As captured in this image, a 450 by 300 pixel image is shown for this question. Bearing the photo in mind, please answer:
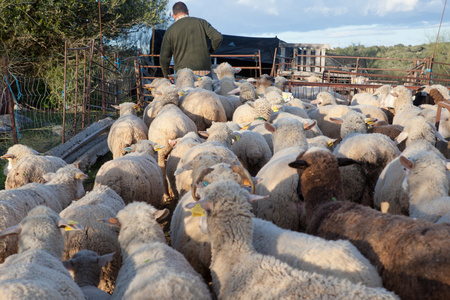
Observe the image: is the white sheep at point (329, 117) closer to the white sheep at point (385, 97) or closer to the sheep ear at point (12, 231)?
the white sheep at point (385, 97)

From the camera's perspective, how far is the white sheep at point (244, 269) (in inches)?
81.7

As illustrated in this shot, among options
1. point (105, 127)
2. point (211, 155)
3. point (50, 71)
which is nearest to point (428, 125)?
point (211, 155)

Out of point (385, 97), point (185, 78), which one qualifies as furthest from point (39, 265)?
point (385, 97)

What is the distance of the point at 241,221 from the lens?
2771mm

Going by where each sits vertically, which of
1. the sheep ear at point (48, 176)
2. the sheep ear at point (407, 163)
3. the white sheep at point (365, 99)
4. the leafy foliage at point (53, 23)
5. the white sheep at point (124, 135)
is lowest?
the sheep ear at point (48, 176)

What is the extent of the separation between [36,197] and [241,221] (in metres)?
A: 2.59

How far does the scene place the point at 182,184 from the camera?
15.9 ft

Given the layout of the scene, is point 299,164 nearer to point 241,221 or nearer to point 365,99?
point 241,221

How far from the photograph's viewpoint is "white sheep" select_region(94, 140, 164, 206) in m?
4.98

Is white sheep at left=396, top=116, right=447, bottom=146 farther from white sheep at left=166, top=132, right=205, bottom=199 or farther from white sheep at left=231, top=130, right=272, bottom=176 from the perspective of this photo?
white sheep at left=166, top=132, right=205, bottom=199

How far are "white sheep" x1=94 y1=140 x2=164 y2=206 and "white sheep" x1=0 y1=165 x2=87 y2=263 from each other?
31cm

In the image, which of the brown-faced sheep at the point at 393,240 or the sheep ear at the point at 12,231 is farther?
the sheep ear at the point at 12,231

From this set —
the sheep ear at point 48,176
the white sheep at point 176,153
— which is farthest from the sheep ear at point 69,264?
the white sheep at point 176,153

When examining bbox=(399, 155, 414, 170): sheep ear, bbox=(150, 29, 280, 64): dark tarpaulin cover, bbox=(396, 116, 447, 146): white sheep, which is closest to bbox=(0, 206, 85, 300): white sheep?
bbox=(399, 155, 414, 170): sheep ear
